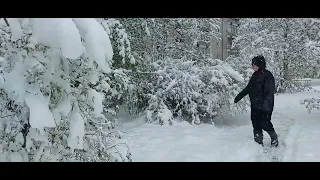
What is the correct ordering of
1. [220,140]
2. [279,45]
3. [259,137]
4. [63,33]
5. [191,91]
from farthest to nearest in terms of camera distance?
[279,45]
[191,91]
[220,140]
[259,137]
[63,33]

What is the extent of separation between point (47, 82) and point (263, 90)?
2.73m

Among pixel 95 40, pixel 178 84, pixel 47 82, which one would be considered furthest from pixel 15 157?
pixel 178 84

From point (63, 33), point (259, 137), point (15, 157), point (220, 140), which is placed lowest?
point (220, 140)

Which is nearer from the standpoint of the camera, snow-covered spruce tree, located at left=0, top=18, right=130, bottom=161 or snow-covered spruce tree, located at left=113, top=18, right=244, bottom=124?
snow-covered spruce tree, located at left=0, top=18, right=130, bottom=161

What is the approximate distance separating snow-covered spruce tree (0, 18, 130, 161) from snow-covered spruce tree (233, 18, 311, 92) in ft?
15.7

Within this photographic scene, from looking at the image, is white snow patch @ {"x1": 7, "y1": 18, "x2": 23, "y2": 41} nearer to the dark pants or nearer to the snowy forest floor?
the snowy forest floor

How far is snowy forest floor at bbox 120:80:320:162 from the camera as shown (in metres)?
3.73

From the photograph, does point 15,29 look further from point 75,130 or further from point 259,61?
point 259,61

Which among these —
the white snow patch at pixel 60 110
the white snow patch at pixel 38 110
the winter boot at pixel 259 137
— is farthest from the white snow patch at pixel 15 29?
the winter boot at pixel 259 137

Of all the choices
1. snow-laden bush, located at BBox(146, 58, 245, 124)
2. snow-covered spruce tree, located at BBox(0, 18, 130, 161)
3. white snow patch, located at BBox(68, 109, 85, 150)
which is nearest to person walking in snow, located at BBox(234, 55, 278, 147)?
snow-laden bush, located at BBox(146, 58, 245, 124)

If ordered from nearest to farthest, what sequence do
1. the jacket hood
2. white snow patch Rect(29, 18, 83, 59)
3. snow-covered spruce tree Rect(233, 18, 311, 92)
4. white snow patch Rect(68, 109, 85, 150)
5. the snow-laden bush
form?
white snow patch Rect(29, 18, 83, 59) < white snow patch Rect(68, 109, 85, 150) < the jacket hood < the snow-laden bush < snow-covered spruce tree Rect(233, 18, 311, 92)

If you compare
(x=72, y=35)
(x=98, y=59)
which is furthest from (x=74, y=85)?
(x=72, y=35)

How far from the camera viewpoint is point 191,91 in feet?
19.4
